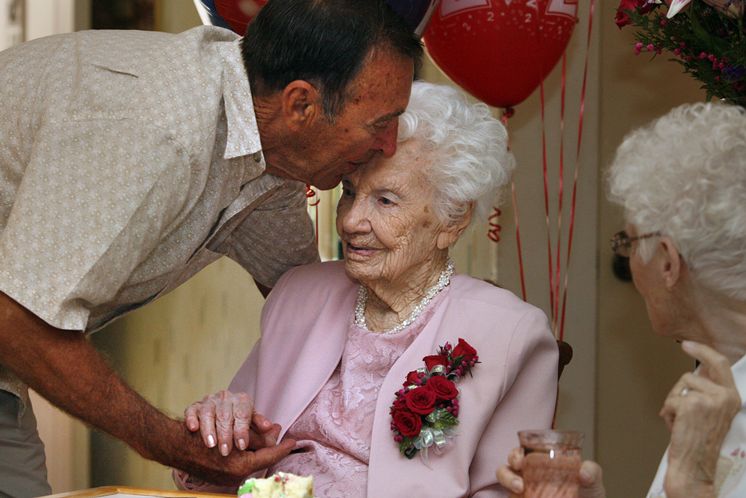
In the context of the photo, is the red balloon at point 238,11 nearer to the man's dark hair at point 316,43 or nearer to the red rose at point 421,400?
the man's dark hair at point 316,43

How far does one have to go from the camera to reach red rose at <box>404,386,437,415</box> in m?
2.36

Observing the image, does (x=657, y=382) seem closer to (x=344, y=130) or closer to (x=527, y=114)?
(x=527, y=114)

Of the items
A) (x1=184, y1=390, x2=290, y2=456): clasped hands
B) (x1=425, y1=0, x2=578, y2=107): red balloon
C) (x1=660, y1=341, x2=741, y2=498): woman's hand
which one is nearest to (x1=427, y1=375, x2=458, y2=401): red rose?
(x1=184, y1=390, x2=290, y2=456): clasped hands

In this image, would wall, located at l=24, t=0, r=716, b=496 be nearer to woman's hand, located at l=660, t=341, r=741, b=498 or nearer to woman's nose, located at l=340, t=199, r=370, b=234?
woman's nose, located at l=340, t=199, r=370, b=234

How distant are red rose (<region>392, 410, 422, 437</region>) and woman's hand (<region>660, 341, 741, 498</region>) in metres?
Answer: 0.74

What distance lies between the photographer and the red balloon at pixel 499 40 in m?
3.56

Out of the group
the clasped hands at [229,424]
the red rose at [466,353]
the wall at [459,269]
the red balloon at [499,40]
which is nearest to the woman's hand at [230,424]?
the clasped hands at [229,424]

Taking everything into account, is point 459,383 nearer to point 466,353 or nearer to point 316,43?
point 466,353

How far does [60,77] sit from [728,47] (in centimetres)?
150

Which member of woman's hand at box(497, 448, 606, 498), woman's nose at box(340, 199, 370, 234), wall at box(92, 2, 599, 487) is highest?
woman's nose at box(340, 199, 370, 234)

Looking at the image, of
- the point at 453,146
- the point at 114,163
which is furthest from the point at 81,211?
the point at 453,146

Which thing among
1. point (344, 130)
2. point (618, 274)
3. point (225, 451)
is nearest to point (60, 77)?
point (344, 130)

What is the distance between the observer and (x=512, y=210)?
4.97 m

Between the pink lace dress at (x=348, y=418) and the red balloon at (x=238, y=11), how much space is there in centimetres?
101
